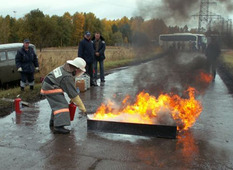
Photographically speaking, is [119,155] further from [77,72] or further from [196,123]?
[196,123]

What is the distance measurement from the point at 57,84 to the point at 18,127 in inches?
51.9

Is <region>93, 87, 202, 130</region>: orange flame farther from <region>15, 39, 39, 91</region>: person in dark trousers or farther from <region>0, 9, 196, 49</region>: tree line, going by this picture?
<region>15, 39, 39, 91</region>: person in dark trousers

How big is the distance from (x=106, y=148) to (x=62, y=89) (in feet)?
4.91

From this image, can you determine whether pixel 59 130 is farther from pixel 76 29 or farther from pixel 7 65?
pixel 76 29

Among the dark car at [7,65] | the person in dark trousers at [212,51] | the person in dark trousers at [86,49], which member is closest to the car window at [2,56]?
the dark car at [7,65]

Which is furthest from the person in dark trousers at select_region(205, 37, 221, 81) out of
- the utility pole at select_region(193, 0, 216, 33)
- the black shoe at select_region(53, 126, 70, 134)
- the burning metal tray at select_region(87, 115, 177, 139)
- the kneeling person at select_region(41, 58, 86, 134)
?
the black shoe at select_region(53, 126, 70, 134)

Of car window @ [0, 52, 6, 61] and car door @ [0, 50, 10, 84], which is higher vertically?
car window @ [0, 52, 6, 61]

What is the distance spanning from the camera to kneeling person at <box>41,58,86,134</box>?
4695 millimetres

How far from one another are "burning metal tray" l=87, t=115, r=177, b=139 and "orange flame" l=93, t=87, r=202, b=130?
297 millimetres

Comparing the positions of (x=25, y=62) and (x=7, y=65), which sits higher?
(x=25, y=62)

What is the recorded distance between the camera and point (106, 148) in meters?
4.16

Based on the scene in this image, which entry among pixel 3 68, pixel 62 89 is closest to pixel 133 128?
pixel 62 89

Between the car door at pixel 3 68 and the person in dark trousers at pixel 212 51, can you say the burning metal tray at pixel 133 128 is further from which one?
the car door at pixel 3 68

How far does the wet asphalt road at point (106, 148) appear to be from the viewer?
3.62 metres
